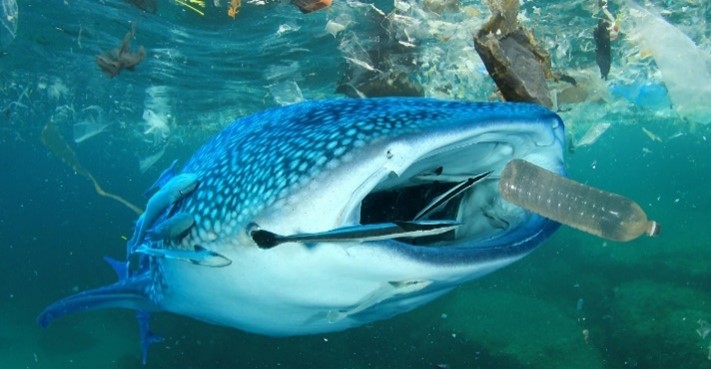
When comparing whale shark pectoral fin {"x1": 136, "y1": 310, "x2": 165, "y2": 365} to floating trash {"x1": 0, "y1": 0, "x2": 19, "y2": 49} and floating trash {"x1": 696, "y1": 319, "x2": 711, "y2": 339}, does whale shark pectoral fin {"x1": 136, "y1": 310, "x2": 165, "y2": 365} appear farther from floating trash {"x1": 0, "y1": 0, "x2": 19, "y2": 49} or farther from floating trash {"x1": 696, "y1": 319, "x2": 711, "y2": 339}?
floating trash {"x1": 0, "y1": 0, "x2": 19, "y2": 49}

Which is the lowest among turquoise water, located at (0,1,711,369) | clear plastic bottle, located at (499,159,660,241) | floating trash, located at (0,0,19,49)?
turquoise water, located at (0,1,711,369)

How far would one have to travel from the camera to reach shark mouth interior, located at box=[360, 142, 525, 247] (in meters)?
2.35

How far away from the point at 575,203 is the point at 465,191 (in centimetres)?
80

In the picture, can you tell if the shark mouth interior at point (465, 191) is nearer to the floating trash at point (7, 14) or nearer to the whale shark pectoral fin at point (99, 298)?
the whale shark pectoral fin at point (99, 298)

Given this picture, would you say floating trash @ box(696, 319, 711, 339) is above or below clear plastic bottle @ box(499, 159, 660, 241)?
below

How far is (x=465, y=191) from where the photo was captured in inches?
107

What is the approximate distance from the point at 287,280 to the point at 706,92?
12691 millimetres

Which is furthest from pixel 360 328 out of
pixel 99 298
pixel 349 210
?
pixel 349 210

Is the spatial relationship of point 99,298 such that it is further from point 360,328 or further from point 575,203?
point 360,328

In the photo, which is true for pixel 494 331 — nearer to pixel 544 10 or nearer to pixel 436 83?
pixel 544 10

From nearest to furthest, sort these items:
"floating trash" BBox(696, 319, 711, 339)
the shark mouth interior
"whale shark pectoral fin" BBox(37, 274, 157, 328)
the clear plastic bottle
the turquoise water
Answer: the clear plastic bottle
the shark mouth interior
"whale shark pectoral fin" BBox(37, 274, 157, 328)
"floating trash" BBox(696, 319, 711, 339)
the turquoise water

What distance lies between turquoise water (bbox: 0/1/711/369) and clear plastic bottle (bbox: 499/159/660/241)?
8523 millimetres

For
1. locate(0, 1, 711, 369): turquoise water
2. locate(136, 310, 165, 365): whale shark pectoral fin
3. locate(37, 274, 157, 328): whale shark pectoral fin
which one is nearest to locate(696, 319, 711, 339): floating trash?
locate(0, 1, 711, 369): turquoise water

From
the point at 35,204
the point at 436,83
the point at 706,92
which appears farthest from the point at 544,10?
the point at 35,204
